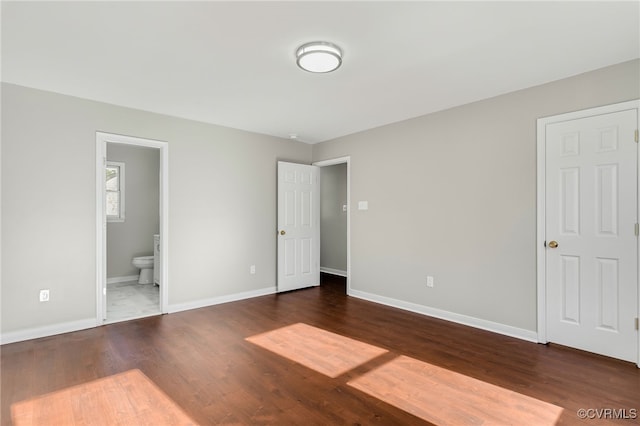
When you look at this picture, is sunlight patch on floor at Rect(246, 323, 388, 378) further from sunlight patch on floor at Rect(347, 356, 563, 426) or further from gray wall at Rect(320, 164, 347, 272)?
gray wall at Rect(320, 164, 347, 272)

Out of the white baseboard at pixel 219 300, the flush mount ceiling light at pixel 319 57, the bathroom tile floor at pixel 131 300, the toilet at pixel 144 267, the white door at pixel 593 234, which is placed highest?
the flush mount ceiling light at pixel 319 57

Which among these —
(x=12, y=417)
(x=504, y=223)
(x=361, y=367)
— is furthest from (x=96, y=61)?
(x=504, y=223)

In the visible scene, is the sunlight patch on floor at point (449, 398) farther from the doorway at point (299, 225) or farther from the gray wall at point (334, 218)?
the gray wall at point (334, 218)

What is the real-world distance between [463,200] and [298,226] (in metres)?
2.70

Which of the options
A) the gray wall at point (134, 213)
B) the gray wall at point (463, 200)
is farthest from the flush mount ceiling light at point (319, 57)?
the gray wall at point (134, 213)

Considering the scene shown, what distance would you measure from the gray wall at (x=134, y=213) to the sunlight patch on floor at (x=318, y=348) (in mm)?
3921

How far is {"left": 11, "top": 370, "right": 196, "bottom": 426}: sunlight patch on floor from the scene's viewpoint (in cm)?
198

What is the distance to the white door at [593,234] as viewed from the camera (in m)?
2.73

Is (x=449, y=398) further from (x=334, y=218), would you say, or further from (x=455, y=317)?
(x=334, y=218)

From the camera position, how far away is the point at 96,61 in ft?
8.79

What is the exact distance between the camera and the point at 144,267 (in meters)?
5.70

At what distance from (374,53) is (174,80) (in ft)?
6.12

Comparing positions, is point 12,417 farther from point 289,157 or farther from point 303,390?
point 289,157

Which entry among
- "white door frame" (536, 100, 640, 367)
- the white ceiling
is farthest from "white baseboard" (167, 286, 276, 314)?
"white door frame" (536, 100, 640, 367)
